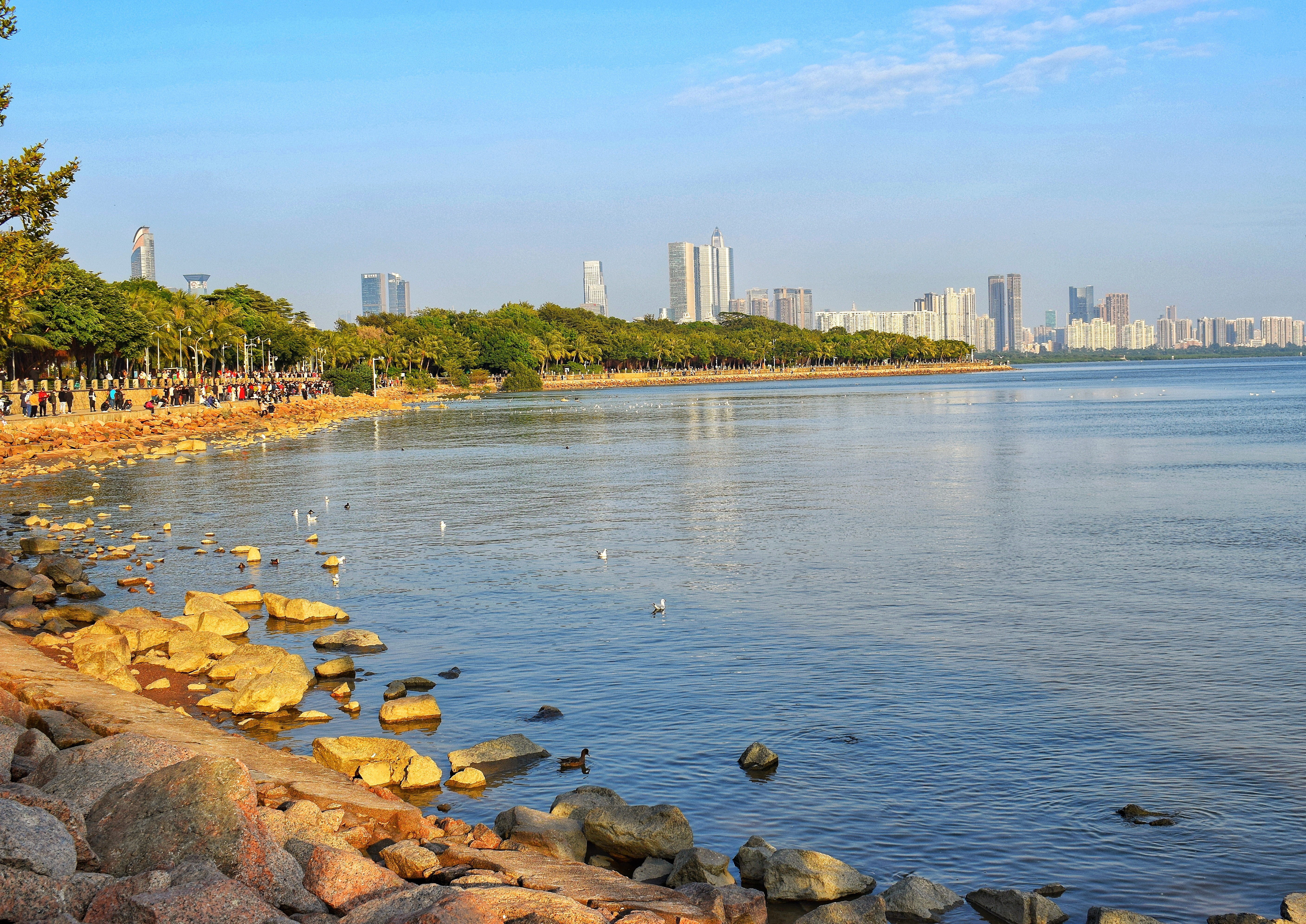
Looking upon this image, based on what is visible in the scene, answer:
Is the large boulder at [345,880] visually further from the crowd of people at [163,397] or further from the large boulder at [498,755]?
the crowd of people at [163,397]

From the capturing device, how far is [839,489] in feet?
133

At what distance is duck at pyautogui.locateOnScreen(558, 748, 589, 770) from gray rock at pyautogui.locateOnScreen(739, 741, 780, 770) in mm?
1865

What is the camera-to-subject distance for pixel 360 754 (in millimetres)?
12609

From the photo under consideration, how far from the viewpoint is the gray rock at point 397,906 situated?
7379 mm

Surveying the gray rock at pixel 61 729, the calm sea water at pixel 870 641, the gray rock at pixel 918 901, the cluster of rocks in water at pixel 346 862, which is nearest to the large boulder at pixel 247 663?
the calm sea water at pixel 870 641

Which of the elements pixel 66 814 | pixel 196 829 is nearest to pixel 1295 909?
pixel 196 829

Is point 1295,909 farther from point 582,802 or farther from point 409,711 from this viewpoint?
point 409,711

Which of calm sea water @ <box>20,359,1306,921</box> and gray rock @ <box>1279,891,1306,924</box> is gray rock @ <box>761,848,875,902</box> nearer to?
calm sea water @ <box>20,359,1306,921</box>

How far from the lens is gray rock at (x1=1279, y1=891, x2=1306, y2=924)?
8.98 m

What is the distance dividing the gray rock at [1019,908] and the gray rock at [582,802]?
3521mm

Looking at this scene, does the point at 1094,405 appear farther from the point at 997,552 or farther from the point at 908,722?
the point at 908,722

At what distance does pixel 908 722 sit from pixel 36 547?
22.4 metres

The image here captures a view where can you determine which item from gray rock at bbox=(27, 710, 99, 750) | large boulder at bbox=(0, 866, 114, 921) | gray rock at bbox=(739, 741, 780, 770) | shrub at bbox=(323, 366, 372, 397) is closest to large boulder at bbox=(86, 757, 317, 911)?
large boulder at bbox=(0, 866, 114, 921)

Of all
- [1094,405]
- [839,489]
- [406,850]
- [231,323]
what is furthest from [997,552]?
[231,323]
